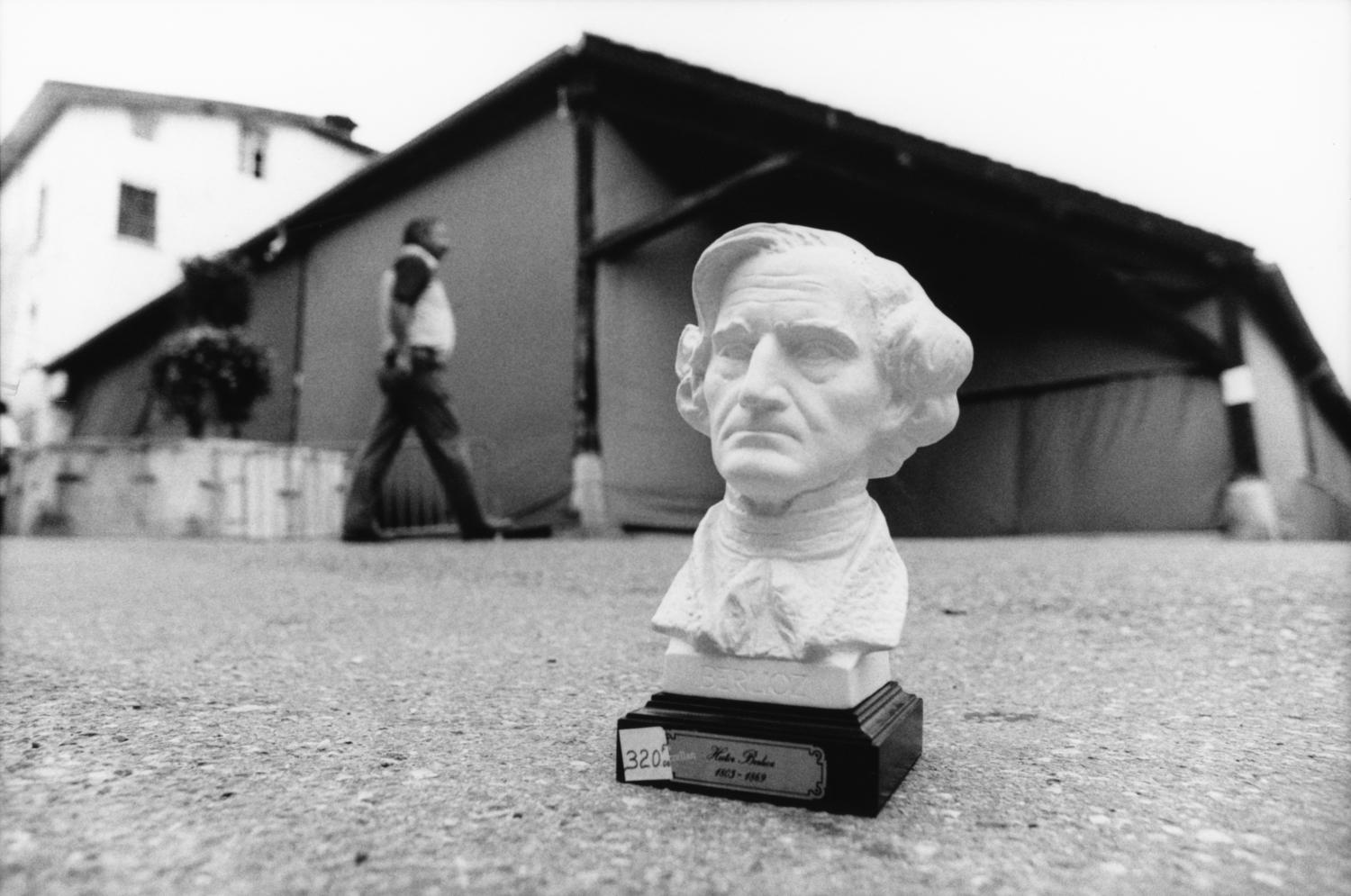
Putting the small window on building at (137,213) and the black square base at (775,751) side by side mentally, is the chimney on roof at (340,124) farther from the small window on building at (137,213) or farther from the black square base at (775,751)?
the black square base at (775,751)

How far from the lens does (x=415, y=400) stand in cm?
514

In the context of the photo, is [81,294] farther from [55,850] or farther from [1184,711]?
[1184,711]

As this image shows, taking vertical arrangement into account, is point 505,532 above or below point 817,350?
below

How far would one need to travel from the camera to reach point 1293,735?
1.53 m

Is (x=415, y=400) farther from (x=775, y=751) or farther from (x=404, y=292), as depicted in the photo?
→ (x=775, y=751)

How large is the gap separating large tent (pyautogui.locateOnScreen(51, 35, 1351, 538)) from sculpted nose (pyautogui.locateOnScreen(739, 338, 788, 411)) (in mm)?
2114

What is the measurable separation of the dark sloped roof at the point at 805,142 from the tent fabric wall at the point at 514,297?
288mm

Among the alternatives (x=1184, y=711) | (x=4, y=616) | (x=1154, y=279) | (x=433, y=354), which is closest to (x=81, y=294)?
(x=4, y=616)

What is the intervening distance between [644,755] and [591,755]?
0.19 meters

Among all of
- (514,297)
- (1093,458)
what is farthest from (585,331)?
(1093,458)

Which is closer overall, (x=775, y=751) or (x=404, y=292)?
(x=775, y=751)

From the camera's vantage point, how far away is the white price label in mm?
1209

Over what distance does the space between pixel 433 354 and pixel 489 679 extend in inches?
142

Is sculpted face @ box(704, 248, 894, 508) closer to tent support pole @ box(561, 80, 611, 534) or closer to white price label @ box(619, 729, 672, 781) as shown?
white price label @ box(619, 729, 672, 781)
